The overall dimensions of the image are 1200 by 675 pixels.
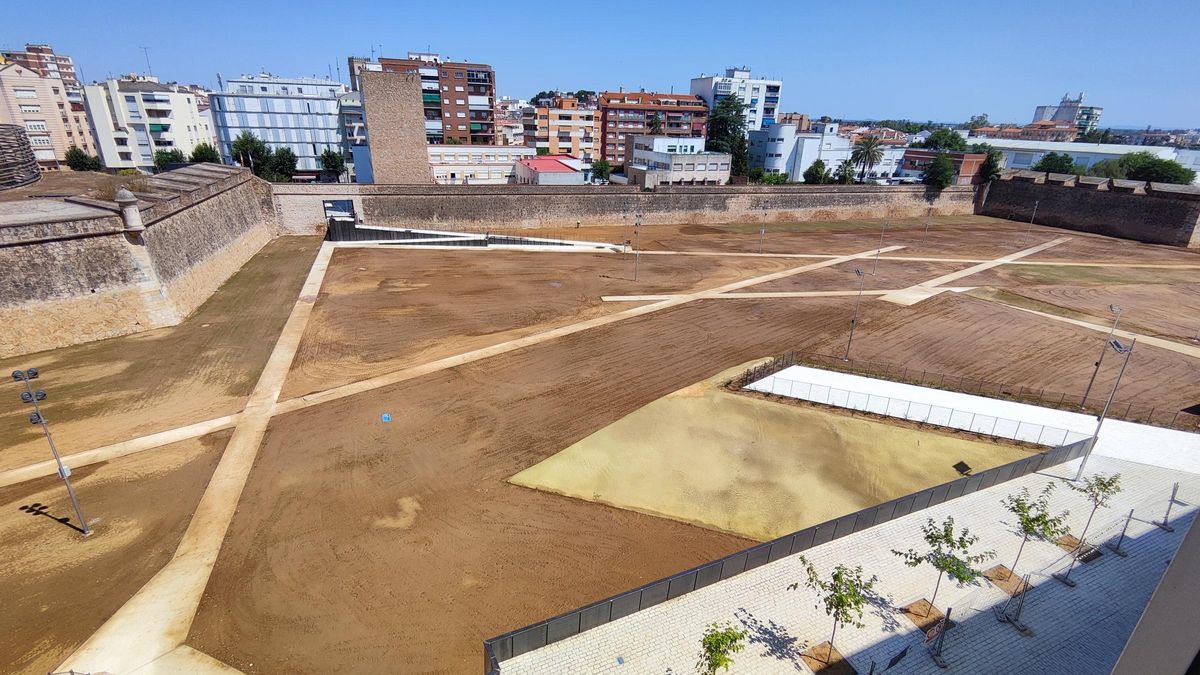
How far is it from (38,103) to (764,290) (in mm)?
99992

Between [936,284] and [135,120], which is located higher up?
[135,120]

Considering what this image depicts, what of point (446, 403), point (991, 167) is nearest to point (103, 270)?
point (446, 403)

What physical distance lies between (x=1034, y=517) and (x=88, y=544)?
84.8 ft

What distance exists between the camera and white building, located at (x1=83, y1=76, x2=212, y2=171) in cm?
7288

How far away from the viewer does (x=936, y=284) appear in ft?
131

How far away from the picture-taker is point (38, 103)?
72750 millimetres

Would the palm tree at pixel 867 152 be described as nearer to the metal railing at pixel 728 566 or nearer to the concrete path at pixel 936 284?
the concrete path at pixel 936 284

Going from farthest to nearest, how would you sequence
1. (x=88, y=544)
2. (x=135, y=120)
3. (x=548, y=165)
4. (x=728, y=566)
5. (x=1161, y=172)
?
1. (x=135, y=120)
2. (x=1161, y=172)
3. (x=548, y=165)
4. (x=88, y=544)
5. (x=728, y=566)

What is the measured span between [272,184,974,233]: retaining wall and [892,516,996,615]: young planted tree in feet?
152

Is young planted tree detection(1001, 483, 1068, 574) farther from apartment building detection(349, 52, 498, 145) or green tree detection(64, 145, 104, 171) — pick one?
green tree detection(64, 145, 104, 171)

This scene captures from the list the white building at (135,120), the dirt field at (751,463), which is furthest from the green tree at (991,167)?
the white building at (135,120)

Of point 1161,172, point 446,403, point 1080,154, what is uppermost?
point 1080,154

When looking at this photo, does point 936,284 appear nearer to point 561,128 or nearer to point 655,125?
point 655,125

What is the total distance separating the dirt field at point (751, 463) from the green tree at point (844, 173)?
66956 mm
